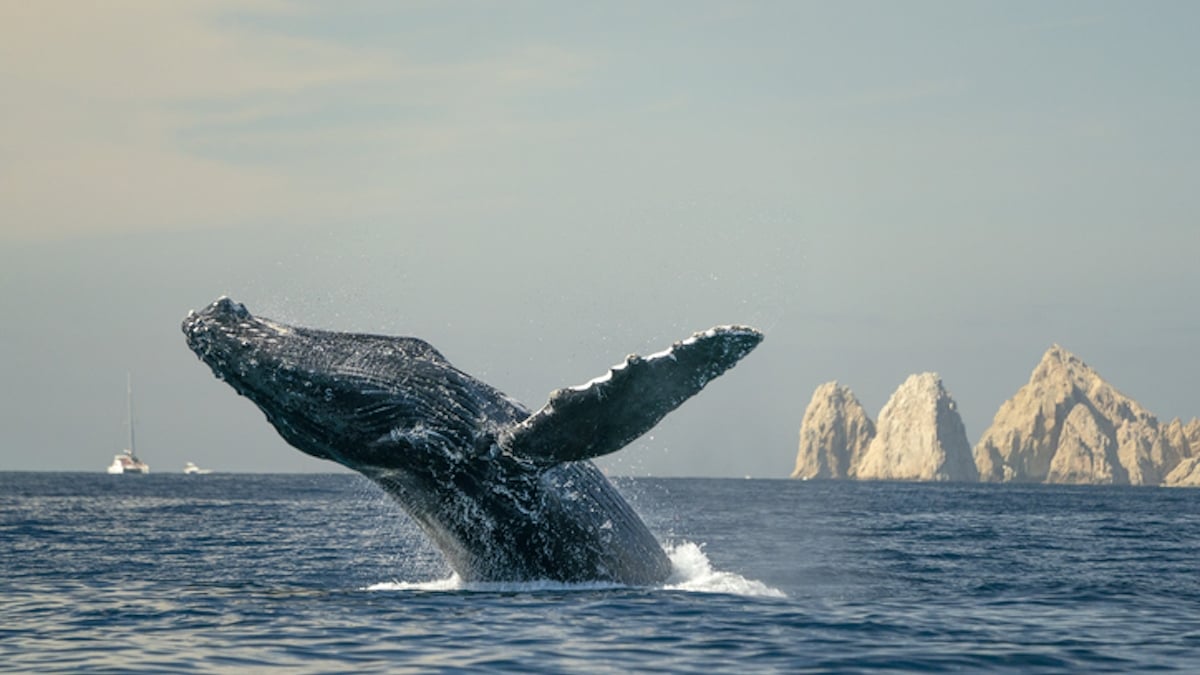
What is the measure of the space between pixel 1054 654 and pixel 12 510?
35462 millimetres

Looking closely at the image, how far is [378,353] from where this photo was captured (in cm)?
998

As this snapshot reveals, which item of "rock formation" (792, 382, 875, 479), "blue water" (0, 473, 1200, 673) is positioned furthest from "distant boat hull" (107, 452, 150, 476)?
"blue water" (0, 473, 1200, 673)

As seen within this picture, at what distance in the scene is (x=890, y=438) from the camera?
17575 cm

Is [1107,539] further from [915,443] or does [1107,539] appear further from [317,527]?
[915,443]

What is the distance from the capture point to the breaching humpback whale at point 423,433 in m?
9.66

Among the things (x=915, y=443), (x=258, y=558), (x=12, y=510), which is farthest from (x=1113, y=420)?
(x=258, y=558)

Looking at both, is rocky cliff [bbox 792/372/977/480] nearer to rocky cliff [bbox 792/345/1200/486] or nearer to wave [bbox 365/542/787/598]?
rocky cliff [bbox 792/345/1200/486]

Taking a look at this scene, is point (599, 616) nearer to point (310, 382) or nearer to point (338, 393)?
point (338, 393)

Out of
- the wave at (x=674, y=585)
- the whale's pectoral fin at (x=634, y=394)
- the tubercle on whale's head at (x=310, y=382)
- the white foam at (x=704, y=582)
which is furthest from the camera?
the white foam at (x=704, y=582)

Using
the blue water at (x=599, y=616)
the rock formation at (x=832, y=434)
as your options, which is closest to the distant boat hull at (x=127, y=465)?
the rock formation at (x=832, y=434)

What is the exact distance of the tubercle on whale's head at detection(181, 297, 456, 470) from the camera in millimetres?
9648

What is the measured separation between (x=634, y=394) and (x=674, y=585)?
3027mm

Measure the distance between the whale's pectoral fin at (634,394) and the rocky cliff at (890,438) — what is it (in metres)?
164

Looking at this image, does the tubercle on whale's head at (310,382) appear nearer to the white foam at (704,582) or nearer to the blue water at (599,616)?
the blue water at (599,616)
